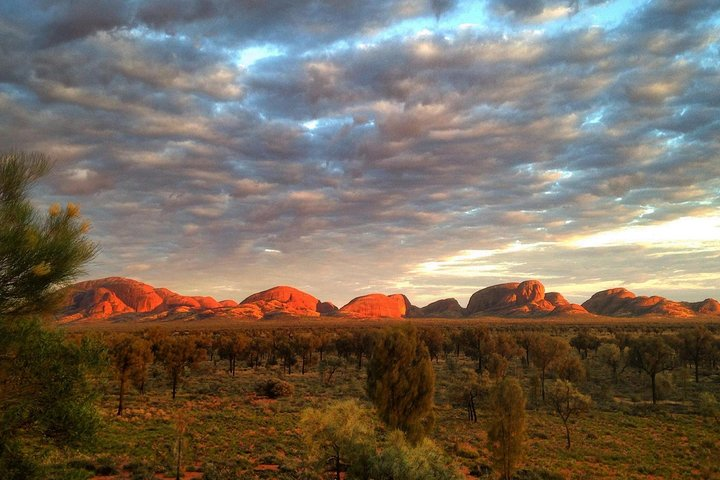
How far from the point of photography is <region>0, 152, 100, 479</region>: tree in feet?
40.0

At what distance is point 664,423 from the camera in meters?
42.7

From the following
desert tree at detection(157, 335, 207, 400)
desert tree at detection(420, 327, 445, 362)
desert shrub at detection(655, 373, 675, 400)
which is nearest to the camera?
desert tree at detection(157, 335, 207, 400)

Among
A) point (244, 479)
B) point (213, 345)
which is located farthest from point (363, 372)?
point (244, 479)

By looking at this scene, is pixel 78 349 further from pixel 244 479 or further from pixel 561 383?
pixel 561 383

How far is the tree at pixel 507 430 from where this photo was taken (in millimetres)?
27453

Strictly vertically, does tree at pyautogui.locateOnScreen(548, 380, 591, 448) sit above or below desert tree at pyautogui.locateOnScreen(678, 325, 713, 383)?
below

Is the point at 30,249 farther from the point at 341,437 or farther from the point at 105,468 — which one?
the point at 105,468

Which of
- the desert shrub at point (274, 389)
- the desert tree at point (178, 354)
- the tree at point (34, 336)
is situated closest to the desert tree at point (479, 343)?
the desert shrub at point (274, 389)

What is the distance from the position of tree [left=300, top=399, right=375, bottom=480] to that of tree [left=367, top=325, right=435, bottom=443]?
9.90 metres

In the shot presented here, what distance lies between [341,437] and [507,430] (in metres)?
13.9

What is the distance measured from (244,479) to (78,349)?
1349cm

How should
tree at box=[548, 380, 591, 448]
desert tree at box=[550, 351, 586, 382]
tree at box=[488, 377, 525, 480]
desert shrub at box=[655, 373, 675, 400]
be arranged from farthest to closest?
desert shrub at box=[655, 373, 675, 400] < desert tree at box=[550, 351, 586, 382] < tree at box=[548, 380, 591, 448] < tree at box=[488, 377, 525, 480]

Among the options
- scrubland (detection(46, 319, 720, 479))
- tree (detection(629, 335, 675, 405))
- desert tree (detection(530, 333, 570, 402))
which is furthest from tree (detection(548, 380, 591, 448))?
desert tree (detection(530, 333, 570, 402))

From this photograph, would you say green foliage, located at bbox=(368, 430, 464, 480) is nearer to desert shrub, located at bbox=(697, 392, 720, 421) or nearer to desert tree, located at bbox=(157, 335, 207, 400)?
desert shrub, located at bbox=(697, 392, 720, 421)
